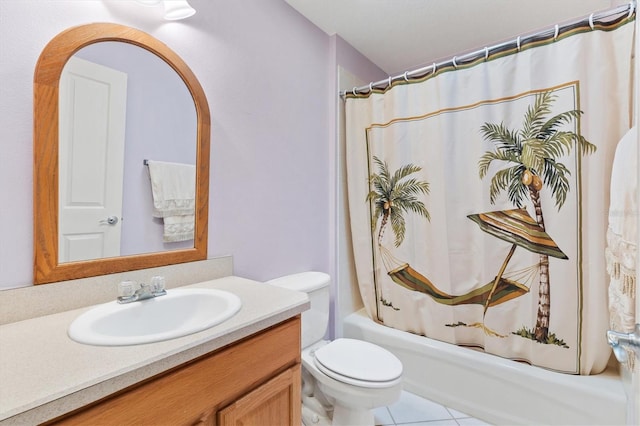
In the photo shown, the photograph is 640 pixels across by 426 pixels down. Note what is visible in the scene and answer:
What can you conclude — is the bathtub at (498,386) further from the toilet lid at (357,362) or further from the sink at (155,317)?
the sink at (155,317)

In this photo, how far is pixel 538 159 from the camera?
1462mm

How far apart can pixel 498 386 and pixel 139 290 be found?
1.77 m

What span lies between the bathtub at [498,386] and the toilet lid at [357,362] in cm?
45

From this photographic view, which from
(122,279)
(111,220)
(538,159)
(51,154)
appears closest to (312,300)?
(122,279)

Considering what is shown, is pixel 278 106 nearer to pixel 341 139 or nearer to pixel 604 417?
pixel 341 139

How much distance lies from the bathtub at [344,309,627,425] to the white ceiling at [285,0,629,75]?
6.28ft

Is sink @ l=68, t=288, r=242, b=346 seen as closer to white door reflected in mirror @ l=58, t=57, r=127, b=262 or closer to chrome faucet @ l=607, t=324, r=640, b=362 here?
white door reflected in mirror @ l=58, t=57, r=127, b=262

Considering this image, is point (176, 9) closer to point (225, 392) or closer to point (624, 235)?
point (225, 392)

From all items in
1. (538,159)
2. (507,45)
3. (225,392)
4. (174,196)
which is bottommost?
(225,392)

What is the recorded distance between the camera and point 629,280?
0.97 meters

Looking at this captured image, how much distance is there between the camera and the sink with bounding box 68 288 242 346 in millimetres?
737

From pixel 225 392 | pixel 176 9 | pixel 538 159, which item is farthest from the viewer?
pixel 538 159

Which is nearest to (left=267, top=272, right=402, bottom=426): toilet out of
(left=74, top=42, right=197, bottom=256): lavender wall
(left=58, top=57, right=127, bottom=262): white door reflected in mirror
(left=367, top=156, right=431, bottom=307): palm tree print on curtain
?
(left=367, top=156, right=431, bottom=307): palm tree print on curtain

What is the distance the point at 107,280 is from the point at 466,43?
101 inches
